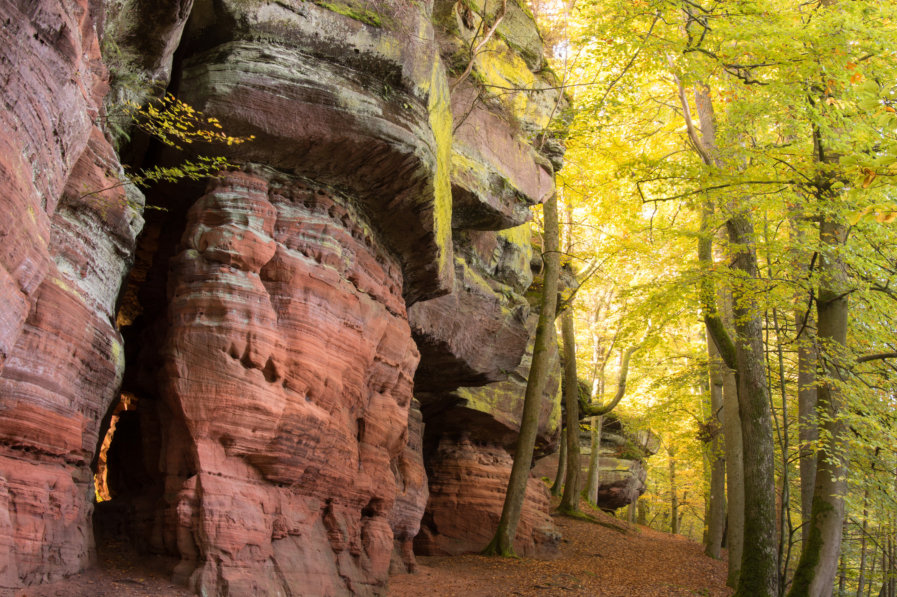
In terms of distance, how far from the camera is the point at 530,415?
15.1 metres

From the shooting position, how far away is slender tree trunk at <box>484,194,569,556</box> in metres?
14.5

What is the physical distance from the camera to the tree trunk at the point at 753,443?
430 inches

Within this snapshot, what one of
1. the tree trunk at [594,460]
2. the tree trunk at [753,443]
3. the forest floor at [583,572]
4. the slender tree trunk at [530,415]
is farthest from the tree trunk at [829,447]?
the tree trunk at [594,460]

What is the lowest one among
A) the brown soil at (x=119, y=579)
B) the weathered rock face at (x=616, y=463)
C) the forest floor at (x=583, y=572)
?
the forest floor at (x=583, y=572)

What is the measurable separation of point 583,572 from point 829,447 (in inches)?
241

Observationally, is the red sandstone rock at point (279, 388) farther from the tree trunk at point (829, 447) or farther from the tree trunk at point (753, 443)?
the tree trunk at point (829, 447)

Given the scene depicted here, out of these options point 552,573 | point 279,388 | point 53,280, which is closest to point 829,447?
point 552,573

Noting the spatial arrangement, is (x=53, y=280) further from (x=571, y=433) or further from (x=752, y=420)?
(x=571, y=433)

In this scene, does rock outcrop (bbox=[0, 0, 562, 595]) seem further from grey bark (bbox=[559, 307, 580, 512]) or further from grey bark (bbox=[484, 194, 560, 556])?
grey bark (bbox=[559, 307, 580, 512])

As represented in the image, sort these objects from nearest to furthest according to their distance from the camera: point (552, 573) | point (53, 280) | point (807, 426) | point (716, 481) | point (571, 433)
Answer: point (53, 280) < point (807, 426) < point (552, 573) < point (716, 481) < point (571, 433)

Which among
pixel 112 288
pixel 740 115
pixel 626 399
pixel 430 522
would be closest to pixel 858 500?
pixel 740 115

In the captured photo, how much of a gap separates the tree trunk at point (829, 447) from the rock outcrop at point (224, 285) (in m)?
6.33

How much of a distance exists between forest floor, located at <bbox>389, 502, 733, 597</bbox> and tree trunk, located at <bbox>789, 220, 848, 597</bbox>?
3.40m

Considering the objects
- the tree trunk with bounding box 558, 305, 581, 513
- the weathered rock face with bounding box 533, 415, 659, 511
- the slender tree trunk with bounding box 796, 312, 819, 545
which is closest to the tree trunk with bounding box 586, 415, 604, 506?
the tree trunk with bounding box 558, 305, 581, 513
